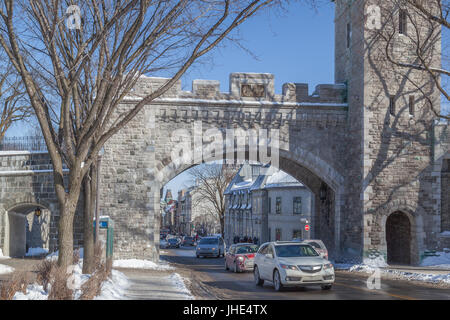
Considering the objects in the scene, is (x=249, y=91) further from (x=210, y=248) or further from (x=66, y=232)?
(x=210, y=248)

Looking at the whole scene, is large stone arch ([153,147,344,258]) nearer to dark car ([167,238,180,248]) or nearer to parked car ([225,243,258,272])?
parked car ([225,243,258,272])

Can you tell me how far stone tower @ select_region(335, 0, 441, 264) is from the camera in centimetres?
2362

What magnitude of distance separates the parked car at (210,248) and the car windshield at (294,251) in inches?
844

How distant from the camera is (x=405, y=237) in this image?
2509cm

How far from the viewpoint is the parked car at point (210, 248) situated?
118 ft

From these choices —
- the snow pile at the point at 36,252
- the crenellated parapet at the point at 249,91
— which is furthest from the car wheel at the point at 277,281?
the snow pile at the point at 36,252

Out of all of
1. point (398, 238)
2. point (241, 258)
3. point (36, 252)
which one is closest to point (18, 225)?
point (36, 252)

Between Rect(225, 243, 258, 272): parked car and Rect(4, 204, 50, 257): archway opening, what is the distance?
904cm

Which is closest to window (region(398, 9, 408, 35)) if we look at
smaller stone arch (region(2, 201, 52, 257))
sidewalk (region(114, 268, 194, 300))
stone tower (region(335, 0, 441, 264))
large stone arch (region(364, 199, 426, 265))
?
stone tower (region(335, 0, 441, 264))

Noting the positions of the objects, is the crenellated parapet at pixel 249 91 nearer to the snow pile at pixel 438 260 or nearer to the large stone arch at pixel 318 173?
the large stone arch at pixel 318 173

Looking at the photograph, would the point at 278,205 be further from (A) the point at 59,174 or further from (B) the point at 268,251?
(A) the point at 59,174

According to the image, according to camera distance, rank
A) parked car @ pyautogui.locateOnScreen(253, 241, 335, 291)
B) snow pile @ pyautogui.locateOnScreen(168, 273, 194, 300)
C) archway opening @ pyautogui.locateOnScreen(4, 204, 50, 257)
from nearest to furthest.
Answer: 1. snow pile @ pyautogui.locateOnScreen(168, 273, 194, 300)
2. parked car @ pyautogui.locateOnScreen(253, 241, 335, 291)
3. archway opening @ pyautogui.locateOnScreen(4, 204, 50, 257)

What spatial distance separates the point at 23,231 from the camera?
88.5 ft

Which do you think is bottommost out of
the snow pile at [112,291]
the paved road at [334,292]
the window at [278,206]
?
A: the paved road at [334,292]
